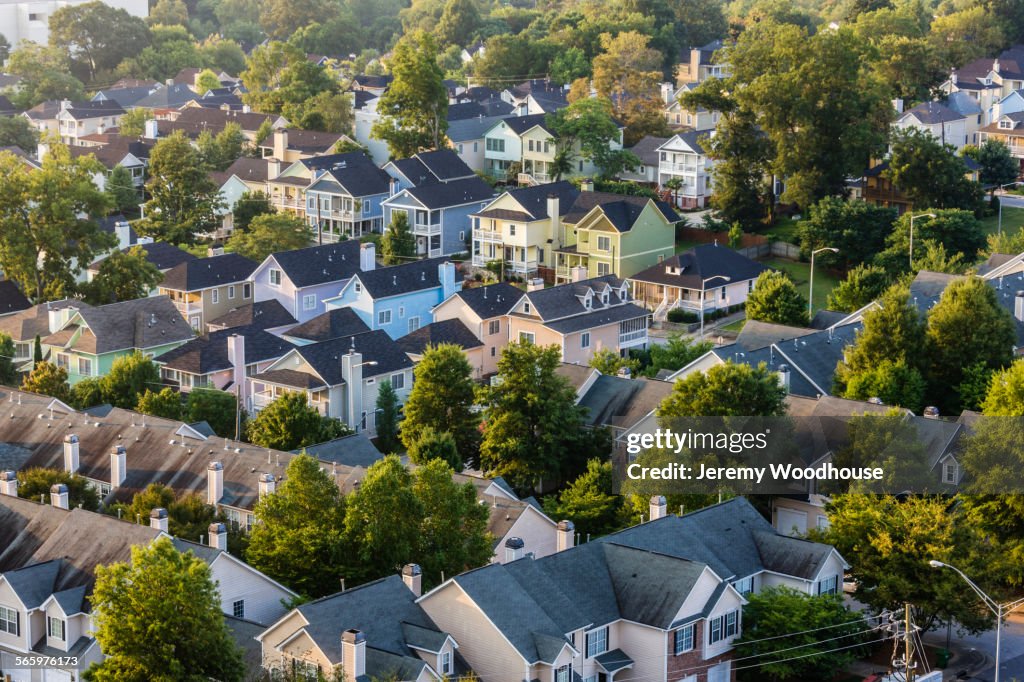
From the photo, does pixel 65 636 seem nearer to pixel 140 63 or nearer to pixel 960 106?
pixel 960 106

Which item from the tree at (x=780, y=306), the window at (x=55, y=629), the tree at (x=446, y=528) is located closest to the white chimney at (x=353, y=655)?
the tree at (x=446, y=528)

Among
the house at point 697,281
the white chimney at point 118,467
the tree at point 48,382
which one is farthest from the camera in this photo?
the house at point 697,281

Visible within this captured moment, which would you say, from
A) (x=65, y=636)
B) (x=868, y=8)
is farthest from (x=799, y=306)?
(x=868, y=8)

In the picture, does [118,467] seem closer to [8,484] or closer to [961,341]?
[8,484]

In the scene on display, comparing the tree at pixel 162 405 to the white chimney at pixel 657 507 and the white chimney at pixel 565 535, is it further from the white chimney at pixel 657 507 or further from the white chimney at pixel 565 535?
the white chimney at pixel 657 507

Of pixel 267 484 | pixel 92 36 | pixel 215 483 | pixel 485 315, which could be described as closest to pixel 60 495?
pixel 215 483

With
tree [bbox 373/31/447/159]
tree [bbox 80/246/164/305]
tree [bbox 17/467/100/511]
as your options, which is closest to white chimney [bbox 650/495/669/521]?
tree [bbox 17/467/100/511]
